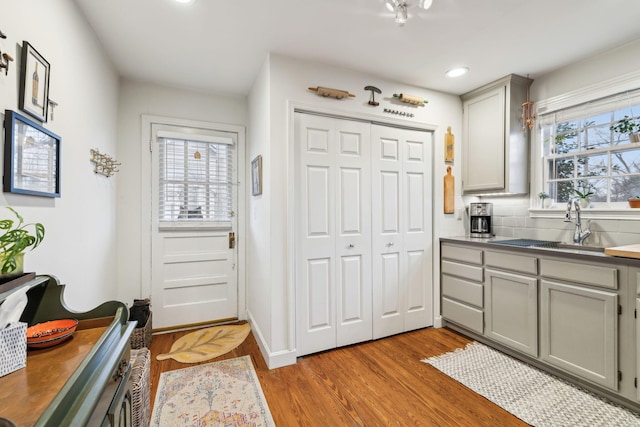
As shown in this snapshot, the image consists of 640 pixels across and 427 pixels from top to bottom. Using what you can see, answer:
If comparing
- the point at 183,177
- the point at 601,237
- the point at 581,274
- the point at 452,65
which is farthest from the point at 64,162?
the point at 601,237

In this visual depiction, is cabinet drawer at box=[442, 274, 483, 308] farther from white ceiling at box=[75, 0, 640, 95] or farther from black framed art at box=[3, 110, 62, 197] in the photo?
black framed art at box=[3, 110, 62, 197]

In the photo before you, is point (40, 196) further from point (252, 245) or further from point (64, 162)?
point (252, 245)

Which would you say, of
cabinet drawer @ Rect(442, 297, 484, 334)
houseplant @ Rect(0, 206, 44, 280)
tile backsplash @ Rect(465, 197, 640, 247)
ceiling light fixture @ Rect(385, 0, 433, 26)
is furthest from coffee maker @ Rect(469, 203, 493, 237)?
houseplant @ Rect(0, 206, 44, 280)

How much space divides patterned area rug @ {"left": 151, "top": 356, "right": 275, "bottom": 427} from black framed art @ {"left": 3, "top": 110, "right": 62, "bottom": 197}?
1457 mm

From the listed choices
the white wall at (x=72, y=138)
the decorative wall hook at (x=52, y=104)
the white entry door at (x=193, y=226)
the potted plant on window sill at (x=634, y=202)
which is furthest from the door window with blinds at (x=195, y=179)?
the potted plant on window sill at (x=634, y=202)

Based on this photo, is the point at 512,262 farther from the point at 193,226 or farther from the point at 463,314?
the point at 193,226

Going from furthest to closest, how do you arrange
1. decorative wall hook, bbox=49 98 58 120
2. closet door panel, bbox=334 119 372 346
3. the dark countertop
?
closet door panel, bbox=334 119 372 346 < the dark countertop < decorative wall hook, bbox=49 98 58 120

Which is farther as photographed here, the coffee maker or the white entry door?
the coffee maker

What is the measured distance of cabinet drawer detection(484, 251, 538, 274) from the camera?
2279mm

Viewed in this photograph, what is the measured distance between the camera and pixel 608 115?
8.08 ft

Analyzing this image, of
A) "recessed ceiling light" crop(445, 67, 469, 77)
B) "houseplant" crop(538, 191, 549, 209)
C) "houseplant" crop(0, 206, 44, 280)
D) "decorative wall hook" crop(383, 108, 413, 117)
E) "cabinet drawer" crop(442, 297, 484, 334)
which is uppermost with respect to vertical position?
"recessed ceiling light" crop(445, 67, 469, 77)

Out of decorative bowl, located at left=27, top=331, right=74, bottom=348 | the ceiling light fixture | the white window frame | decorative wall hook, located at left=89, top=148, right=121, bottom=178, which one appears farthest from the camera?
the white window frame

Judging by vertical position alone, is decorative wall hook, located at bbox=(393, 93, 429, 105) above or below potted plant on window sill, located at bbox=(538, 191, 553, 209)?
above

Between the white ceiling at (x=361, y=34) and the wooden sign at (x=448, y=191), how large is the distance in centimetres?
99
